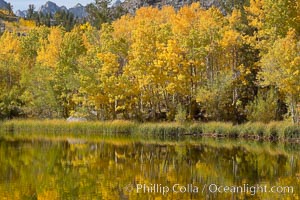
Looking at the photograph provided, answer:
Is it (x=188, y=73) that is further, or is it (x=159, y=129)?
(x=188, y=73)

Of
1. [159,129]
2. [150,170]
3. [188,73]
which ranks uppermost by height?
[188,73]

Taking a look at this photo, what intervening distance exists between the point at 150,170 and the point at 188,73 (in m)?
23.7

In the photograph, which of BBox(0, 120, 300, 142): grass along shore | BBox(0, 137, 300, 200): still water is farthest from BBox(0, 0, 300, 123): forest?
BBox(0, 137, 300, 200): still water

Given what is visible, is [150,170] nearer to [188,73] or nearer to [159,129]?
[159,129]

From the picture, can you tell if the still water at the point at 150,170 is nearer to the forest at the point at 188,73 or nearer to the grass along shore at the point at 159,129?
the grass along shore at the point at 159,129

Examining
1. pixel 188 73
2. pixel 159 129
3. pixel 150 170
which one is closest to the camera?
pixel 150 170

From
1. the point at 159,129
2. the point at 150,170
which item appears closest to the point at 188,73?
the point at 159,129

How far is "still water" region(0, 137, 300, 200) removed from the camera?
61.9ft

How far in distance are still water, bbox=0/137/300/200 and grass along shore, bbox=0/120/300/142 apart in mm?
2920

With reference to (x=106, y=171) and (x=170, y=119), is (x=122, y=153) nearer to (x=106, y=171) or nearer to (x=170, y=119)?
(x=106, y=171)

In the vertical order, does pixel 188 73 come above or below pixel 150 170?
above

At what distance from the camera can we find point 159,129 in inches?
1661

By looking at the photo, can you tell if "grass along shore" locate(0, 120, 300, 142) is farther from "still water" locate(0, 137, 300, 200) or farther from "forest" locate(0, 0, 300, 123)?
"still water" locate(0, 137, 300, 200)

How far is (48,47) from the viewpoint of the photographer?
197ft
